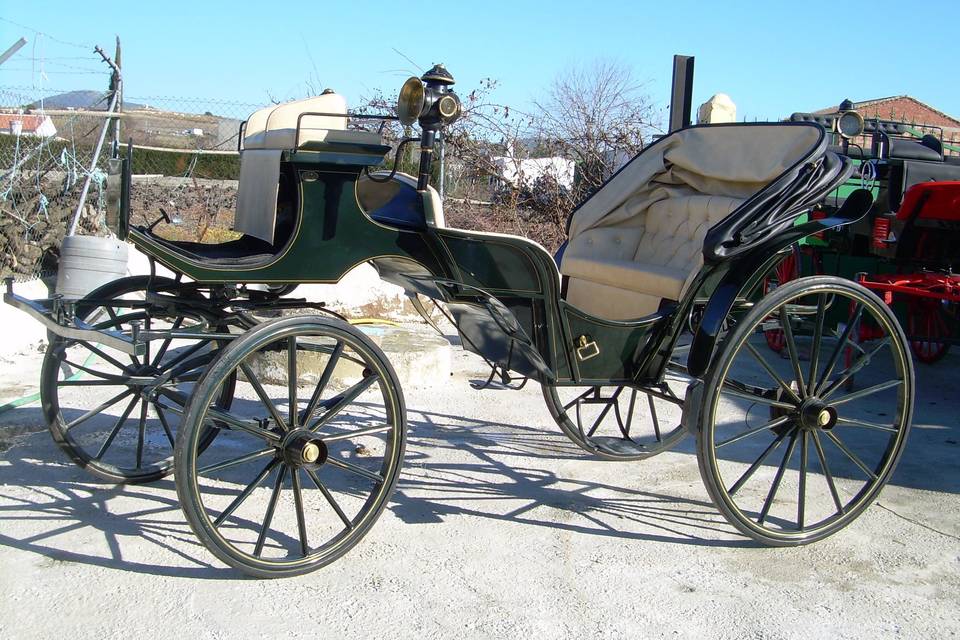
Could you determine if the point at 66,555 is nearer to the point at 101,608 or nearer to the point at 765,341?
the point at 101,608

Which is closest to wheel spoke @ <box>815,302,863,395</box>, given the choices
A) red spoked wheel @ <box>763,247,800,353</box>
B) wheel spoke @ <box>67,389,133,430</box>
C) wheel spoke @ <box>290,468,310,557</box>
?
wheel spoke @ <box>290,468,310,557</box>

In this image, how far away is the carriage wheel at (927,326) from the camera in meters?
6.31

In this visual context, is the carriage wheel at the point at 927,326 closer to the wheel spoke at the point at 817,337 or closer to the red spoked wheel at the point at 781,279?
the red spoked wheel at the point at 781,279

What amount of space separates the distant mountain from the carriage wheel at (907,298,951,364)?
6431 millimetres

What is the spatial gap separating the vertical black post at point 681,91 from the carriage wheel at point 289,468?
3398 millimetres

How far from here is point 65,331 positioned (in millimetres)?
2797

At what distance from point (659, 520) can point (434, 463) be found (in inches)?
44.8

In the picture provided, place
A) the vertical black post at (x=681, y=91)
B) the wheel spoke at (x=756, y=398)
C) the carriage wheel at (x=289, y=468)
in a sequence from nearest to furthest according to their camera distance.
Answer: the carriage wheel at (x=289, y=468), the wheel spoke at (x=756, y=398), the vertical black post at (x=681, y=91)

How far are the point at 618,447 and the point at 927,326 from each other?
351 centimetres

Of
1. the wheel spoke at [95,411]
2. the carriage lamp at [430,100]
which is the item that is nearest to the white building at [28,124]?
the wheel spoke at [95,411]

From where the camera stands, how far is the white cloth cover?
3.71 meters

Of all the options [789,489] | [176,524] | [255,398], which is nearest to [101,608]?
[176,524]

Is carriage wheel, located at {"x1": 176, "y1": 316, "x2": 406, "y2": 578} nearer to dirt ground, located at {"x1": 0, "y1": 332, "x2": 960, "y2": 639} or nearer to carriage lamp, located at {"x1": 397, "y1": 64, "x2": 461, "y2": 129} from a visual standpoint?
dirt ground, located at {"x1": 0, "y1": 332, "x2": 960, "y2": 639}

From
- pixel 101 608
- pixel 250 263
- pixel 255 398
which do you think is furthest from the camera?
pixel 255 398
